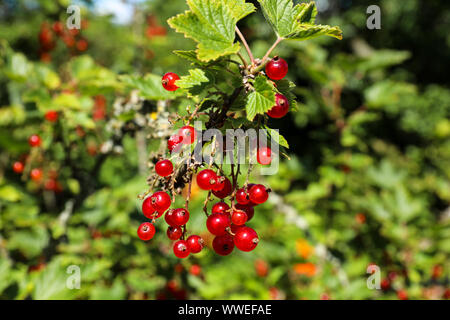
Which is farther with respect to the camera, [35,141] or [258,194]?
[35,141]

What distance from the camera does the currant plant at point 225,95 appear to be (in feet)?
2.80

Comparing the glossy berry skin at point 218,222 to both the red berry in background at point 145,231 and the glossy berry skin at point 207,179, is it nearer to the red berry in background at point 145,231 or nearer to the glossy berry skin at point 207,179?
the glossy berry skin at point 207,179

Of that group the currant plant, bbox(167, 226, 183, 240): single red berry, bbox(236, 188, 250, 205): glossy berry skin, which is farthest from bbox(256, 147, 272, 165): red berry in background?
bbox(167, 226, 183, 240): single red berry

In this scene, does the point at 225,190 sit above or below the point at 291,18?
below

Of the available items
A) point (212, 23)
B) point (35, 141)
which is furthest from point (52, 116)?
point (212, 23)

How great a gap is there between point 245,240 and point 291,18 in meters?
0.67

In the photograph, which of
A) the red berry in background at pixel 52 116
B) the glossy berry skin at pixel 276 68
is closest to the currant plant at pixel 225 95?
the glossy berry skin at pixel 276 68

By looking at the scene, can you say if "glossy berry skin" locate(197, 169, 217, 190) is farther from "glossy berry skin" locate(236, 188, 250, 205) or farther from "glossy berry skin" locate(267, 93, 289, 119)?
"glossy berry skin" locate(267, 93, 289, 119)

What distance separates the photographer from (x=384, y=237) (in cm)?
→ 245

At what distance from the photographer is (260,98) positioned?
85 centimetres

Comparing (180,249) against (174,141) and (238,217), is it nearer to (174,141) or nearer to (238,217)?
(238,217)

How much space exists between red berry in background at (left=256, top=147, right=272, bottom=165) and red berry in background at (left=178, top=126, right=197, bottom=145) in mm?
200
